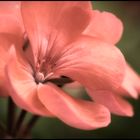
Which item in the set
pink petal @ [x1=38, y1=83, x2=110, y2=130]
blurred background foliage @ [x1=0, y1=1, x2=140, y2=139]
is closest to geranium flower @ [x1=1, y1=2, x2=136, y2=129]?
pink petal @ [x1=38, y1=83, x2=110, y2=130]

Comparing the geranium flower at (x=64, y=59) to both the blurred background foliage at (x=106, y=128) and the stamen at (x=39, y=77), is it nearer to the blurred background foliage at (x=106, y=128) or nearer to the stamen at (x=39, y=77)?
the stamen at (x=39, y=77)

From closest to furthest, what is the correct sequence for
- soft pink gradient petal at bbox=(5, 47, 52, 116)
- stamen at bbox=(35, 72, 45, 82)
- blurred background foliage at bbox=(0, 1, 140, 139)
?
soft pink gradient petal at bbox=(5, 47, 52, 116), stamen at bbox=(35, 72, 45, 82), blurred background foliage at bbox=(0, 1, 140, 139)

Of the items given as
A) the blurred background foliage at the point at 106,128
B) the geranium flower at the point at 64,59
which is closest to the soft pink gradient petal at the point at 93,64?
the geranium flower at the point at 64,59

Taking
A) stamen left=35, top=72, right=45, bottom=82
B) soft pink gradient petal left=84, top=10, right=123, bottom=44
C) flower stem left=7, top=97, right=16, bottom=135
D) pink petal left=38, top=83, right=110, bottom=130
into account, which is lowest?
flower stem left=7, top=97, right=16, bottom=135

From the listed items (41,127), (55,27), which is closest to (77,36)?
(55,27)

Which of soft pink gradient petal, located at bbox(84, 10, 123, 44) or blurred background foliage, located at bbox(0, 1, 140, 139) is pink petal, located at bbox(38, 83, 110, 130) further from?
blurred background foliage, located at bbox(0, 1, 140, 139)

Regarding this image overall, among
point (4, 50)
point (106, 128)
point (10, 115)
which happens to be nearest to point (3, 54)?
point (4, 50)

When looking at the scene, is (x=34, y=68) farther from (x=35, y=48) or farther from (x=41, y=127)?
(x=41, y=127)
